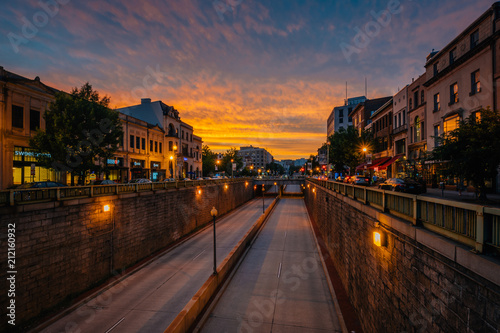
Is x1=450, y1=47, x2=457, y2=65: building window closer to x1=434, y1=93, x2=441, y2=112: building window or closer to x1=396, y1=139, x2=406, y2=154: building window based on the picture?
x1=434, y1=93, x2=441, y2=112: building window

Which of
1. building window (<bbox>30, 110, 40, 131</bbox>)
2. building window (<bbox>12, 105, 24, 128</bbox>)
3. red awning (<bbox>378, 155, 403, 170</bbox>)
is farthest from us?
red awning (<bbox>378, 155, 403, 170</bbox>)

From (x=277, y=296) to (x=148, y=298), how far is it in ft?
25.6

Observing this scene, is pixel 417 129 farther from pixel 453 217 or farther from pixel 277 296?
pixel 453 217

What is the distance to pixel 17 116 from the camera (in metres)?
25.4

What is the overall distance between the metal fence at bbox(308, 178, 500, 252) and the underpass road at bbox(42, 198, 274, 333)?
38.6ft

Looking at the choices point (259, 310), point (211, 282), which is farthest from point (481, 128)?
point (211, 282)

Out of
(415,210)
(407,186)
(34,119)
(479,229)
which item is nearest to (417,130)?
(407,186)

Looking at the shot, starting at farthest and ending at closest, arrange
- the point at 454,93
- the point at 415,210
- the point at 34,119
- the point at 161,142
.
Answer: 1. the point at 161,142
2. the point at 34,119
3. the point at 454,93
4. the point at 415,210

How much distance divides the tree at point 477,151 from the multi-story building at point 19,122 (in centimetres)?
3385

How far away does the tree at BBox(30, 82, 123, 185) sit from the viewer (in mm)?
23609

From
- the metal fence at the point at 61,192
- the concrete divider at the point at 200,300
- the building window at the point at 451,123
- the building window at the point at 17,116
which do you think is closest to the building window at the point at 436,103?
the building window at the point at 451,123

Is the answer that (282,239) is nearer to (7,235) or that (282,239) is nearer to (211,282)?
(211,282)

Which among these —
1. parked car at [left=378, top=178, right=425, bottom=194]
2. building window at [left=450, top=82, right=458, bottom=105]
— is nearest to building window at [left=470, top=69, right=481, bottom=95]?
building window at [left=450, top=82, right=458, bottom=105]

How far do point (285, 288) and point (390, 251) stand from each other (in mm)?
9734
